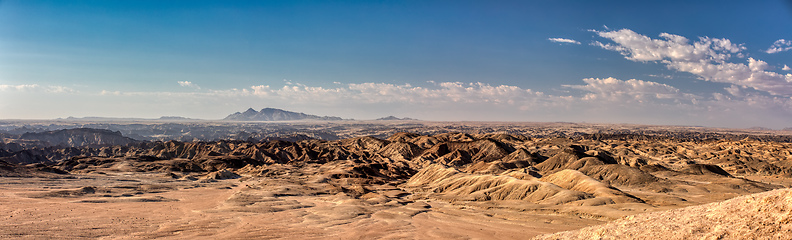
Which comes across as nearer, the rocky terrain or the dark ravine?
the rocky terrain

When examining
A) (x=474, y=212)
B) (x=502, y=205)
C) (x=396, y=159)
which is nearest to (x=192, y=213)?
(x=474, y=212)

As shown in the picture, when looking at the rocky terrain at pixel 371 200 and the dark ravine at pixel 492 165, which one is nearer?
the rocky terrain at pixel 371 200

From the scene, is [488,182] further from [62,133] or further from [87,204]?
[62,133]

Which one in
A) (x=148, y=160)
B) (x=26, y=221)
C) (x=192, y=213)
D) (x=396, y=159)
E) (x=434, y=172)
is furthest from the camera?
(x=396, y=159)

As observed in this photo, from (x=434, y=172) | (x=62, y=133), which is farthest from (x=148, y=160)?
(x=62, y=133)

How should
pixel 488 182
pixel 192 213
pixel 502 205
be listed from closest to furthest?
1. pixel 192 213
2. pixel 502 205
3. pixel 488 182

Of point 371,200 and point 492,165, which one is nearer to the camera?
point 371,200

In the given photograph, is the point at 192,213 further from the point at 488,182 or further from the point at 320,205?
the point at 488,182

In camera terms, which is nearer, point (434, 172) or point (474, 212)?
point (474, 212)

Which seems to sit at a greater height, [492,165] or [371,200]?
[492,165]
